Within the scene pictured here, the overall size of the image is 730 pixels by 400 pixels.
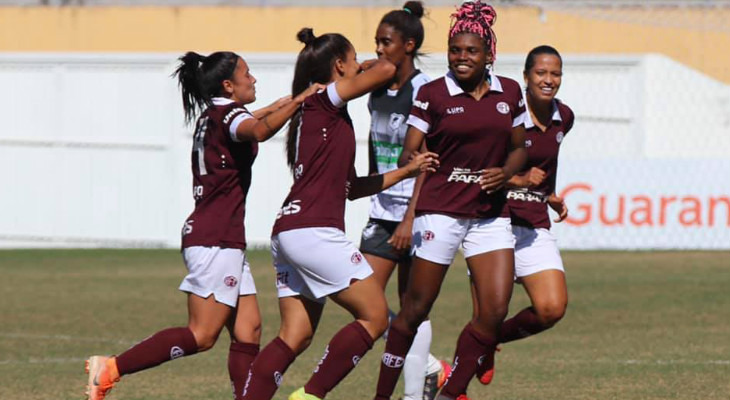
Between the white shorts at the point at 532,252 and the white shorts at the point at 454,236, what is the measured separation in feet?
3.07

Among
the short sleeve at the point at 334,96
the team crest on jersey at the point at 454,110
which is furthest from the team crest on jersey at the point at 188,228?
the team crest on jersey at the point at 454,110

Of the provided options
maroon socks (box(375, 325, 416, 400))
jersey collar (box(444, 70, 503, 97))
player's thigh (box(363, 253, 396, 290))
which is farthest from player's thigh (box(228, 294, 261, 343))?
jersey collar (box(444, 70, 503, 97))

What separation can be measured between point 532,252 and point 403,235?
1086 mm

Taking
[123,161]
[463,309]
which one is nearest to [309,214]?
[463,309]

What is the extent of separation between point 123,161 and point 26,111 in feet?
5.56

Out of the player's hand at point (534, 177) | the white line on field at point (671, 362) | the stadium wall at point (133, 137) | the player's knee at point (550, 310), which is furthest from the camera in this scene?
the stadium wall at point (133, 137)

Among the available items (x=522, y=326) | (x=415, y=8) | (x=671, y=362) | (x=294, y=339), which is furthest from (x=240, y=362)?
(x=671, y=362)

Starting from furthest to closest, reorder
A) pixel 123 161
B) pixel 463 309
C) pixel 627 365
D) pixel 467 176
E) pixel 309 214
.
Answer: pixel 123 161 → pixel 463 309 → pixel 627 365 → pixel 467 176 → pixel 309 214

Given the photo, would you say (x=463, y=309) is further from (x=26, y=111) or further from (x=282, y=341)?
(x=26, y=111)

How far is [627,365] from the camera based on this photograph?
10.1m

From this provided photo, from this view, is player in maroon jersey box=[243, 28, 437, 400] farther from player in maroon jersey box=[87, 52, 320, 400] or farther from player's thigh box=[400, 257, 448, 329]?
player's thigh box=[400, 257, 448, 329]

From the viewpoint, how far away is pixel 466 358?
800cm

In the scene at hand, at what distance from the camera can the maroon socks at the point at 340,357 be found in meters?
7.31

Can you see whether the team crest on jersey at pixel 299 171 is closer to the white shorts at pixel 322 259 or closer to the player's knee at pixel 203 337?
the white shorts at pixel 322 259
